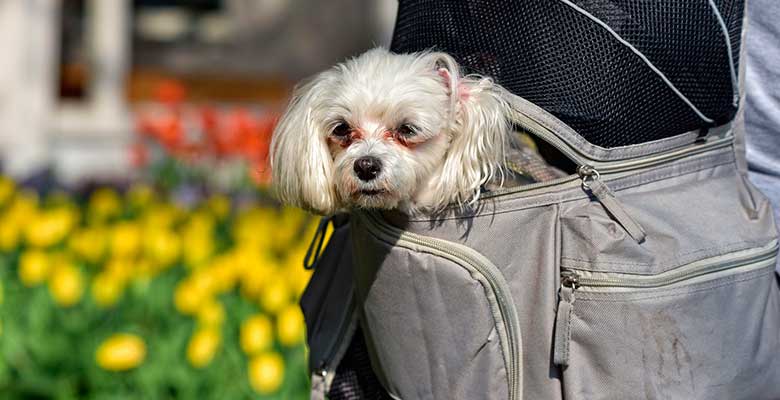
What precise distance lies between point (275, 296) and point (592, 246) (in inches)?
66.4

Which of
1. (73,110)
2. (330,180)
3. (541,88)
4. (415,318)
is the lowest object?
(73,110)

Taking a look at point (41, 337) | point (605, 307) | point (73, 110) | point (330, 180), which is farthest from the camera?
point (73, 110)

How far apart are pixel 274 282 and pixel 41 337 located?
0.68 meters

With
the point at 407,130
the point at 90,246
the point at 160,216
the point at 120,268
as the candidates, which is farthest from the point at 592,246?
the point at 160,216

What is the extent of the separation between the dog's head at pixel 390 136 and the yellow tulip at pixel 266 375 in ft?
3.81

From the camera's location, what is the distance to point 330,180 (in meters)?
1.33

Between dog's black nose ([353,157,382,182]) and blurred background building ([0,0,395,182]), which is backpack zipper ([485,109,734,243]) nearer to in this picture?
dog's black nose ([353,157,382,182])

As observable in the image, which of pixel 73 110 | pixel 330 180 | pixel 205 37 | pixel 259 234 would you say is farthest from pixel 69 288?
pixel 205 37

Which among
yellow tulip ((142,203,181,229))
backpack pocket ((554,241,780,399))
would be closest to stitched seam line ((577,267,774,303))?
backpack pocket ((554,241,780,399))

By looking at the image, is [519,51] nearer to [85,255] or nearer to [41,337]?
[41,337]

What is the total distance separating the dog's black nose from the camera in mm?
1285

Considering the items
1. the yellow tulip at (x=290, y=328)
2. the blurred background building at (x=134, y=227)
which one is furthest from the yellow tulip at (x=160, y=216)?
the yellow tulip at (x=290, y=328)

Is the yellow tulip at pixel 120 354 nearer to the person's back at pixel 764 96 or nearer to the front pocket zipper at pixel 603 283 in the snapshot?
the front pocket zipper at pixel 603 283

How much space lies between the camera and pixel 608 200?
4.05 feet
